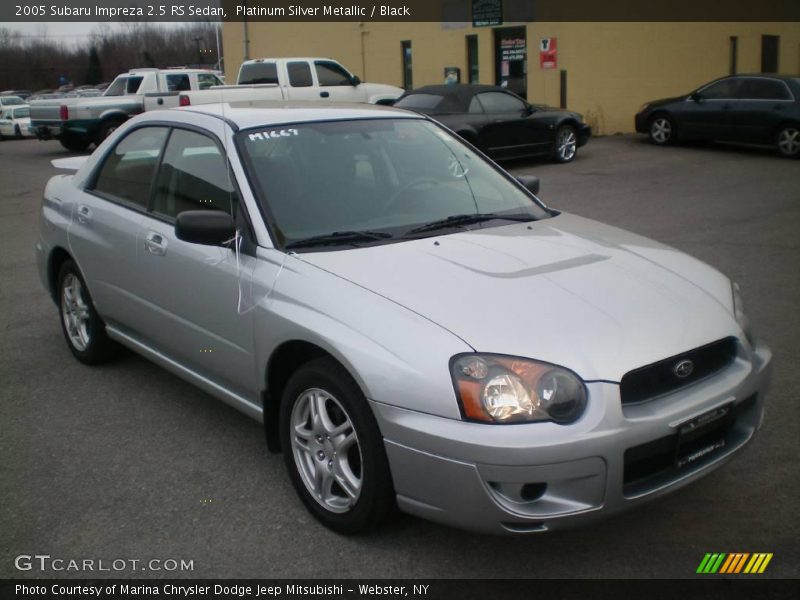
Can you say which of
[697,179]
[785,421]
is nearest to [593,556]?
[785,421]

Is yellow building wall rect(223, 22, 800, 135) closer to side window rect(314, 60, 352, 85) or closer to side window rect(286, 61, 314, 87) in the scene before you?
side window rect(314, 60, 352, 85)

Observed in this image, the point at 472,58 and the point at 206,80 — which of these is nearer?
the point at 472,58

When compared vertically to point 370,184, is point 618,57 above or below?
above

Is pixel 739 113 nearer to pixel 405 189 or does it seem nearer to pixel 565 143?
pixel 565 143

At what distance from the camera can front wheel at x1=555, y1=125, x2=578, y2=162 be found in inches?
624

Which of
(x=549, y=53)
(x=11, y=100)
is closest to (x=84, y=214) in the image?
(x=549, y=53)

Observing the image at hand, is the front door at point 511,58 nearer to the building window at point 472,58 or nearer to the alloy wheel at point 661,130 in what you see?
the building window at point 472,58

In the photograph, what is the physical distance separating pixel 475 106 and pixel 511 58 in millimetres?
6912

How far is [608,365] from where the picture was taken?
298 centimetres

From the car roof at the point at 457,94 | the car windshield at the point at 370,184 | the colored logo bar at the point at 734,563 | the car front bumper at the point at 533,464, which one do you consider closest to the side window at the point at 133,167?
the car windshield at the point at 370,184

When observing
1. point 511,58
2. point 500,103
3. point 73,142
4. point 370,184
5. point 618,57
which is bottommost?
point 73,142

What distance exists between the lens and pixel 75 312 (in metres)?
5.55

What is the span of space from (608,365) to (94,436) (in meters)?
2.78

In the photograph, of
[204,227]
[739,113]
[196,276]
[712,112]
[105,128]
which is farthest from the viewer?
[105,128]
